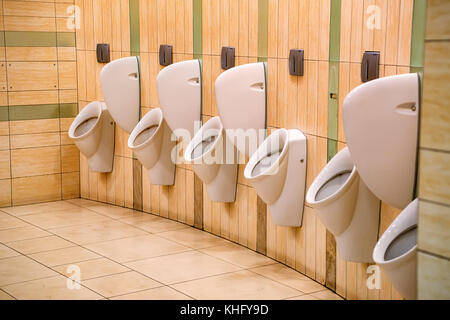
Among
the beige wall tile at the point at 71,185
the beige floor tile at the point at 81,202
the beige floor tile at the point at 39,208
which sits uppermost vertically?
the beige wall tile at the point at 71,185

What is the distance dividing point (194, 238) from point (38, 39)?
2.30m

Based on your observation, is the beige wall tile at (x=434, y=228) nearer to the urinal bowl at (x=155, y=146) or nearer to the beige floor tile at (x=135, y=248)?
the beige floor tile at (x=135, y=248)

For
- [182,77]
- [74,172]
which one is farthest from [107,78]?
[74,172]

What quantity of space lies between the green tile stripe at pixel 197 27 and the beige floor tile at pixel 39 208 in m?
1.91

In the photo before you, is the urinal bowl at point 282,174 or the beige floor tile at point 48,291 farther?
the urinal bowl at point 282,174

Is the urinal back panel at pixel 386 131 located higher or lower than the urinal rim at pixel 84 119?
higher

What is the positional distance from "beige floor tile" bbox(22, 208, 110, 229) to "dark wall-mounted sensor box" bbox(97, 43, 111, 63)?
1.25 m

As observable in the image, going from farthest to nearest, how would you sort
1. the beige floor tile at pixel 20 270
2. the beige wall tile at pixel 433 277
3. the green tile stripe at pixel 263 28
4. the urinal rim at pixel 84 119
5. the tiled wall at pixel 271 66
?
the urinal rim at pixel 84 119, the green tile stripe at pixel 263 28, the beige floor tile at pixel 20 270, the tiled wall at pixel 271 66, the beige wall tile at pixel 433 277

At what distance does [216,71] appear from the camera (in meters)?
4.58

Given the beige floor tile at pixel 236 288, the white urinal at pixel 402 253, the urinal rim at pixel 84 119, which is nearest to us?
the white urinal at pixel 402 253

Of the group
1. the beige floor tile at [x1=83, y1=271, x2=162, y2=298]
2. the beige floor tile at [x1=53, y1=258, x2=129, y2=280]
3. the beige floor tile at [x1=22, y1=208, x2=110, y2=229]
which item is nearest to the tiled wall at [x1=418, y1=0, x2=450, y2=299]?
the beige floor tile at [x1=83, y1=271, x2=162, y2=298]

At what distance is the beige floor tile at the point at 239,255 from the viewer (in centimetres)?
421

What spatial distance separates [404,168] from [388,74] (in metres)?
0.49

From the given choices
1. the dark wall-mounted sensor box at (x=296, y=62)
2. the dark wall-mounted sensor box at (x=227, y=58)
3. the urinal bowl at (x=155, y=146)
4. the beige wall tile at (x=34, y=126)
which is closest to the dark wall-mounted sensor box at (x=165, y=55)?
the urinal bowl at (x=155, y=146)
